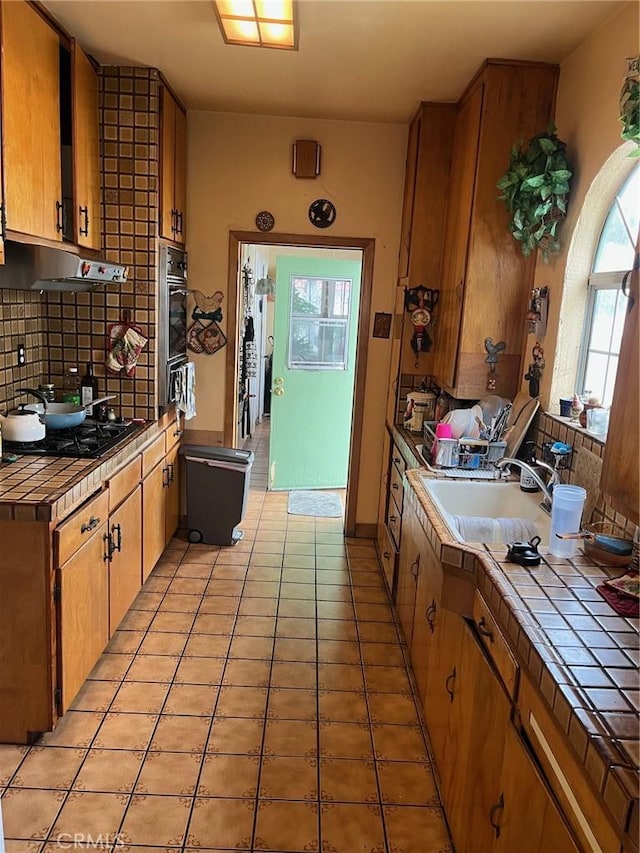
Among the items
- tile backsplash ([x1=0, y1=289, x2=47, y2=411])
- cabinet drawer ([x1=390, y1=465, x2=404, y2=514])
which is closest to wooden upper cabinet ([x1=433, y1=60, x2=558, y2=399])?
cabinet drawer ([x1=390, y1=465, x2=404, y2=514])

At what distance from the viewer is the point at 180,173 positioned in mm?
3666

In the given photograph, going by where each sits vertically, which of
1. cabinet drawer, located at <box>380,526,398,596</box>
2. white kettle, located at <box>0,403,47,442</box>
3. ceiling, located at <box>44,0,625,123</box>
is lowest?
Answer: cabinet drawer, located at <box>380,526,398,596</box>

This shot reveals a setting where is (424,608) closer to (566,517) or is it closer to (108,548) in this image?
(566,517)

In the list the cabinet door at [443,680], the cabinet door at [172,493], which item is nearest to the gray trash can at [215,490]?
the cabinet door at [172,493]

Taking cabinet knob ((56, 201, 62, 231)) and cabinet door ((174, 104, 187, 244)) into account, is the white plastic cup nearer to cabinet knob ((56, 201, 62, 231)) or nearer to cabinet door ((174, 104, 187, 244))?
cabinet knob ((56, 201, 62, 231))

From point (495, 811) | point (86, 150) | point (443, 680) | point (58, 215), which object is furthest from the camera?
point (86, 150)

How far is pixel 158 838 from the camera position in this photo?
1840 millimetres

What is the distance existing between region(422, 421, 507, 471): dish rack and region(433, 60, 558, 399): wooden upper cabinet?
35 cm

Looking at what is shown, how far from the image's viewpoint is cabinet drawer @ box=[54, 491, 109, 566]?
82.8 inches

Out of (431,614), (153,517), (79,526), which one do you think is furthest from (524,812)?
(153,517)

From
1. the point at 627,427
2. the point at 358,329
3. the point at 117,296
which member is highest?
the point at 117,296

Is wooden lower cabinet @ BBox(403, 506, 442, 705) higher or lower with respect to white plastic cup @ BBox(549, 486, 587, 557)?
lower

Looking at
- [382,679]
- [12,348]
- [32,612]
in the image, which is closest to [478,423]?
[382,679]

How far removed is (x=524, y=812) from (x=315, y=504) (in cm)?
370
